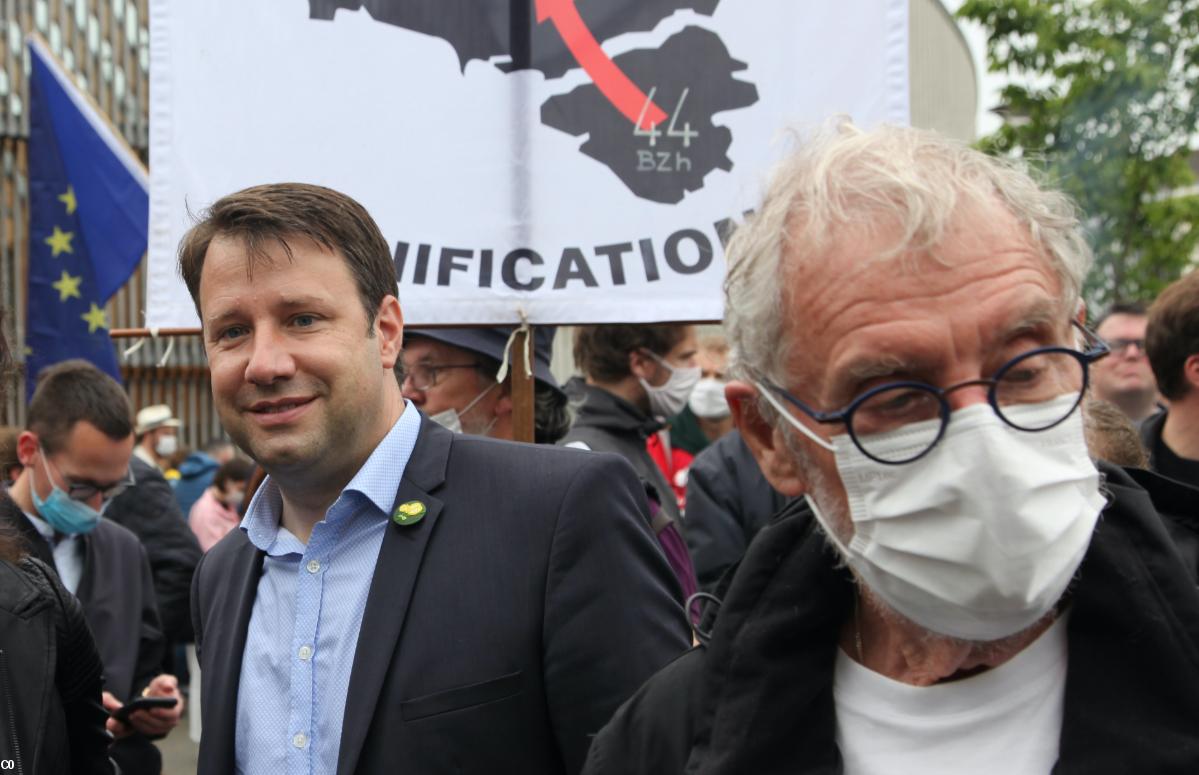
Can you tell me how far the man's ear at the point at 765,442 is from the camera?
1.74 metres

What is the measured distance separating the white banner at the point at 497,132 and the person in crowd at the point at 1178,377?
40.1 inches

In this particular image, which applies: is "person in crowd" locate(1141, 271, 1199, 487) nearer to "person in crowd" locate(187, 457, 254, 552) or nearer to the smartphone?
the smartphone

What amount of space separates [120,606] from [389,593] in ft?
9.25

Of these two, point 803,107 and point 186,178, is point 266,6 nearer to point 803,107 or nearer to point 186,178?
point 186,178

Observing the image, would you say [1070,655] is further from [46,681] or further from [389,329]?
[46,681]

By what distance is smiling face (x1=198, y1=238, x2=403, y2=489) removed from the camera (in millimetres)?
2432

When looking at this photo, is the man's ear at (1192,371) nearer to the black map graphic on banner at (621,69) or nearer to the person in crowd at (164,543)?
the black map graphic on banner at (621,69)

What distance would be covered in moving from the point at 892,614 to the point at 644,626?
84cm

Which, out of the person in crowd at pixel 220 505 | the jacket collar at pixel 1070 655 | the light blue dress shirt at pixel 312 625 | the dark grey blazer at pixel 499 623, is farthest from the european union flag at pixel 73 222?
the jacket collar at pixel 1070 655

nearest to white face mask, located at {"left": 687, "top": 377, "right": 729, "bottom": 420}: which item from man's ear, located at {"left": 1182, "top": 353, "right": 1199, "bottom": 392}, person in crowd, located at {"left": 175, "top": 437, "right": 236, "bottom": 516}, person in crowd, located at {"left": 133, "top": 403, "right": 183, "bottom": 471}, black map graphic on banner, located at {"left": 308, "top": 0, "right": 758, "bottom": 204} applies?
man's ear, located at {"left": 1182, "top": 353, "right": 1199, "bottom": 392}

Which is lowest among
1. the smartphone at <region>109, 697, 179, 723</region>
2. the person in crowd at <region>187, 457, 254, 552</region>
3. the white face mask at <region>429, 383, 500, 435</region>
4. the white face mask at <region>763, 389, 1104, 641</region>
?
the person in crowd at <region>187, 457, 254, 552</region>

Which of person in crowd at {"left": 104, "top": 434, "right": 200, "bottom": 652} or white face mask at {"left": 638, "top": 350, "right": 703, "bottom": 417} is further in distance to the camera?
person in crowd at {"left": 104, "top": 434, "right": 200, "bottom": 652}

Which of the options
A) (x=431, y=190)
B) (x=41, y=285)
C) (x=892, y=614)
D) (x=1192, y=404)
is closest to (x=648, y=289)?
(x=431, y=190)

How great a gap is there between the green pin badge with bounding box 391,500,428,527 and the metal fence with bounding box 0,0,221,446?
14012 mm
